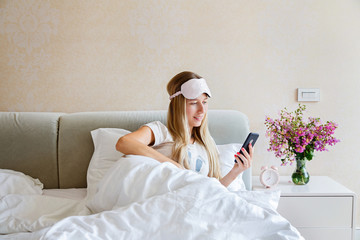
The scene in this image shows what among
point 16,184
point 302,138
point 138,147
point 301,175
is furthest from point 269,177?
point 16,184

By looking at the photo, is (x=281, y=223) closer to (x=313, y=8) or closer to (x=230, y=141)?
(x=230, y=141)

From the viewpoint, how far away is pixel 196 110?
5.34 ft

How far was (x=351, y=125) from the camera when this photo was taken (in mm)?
2113

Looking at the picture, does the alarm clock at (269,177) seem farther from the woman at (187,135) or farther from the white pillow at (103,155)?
the white pillow at (103,155)

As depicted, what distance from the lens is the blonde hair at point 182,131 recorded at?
1.59 m

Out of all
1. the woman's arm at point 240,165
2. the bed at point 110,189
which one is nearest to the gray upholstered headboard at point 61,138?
the bed at point 110,189

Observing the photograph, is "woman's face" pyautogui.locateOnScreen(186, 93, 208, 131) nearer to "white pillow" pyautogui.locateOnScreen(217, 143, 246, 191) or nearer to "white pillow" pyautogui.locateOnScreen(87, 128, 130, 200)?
"white pillow" pyautogui.locateOnScreen(217, 143, 246, 191)

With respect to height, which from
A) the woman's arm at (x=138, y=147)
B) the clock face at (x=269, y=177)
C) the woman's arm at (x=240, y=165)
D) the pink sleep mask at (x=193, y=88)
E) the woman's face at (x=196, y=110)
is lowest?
the clock face at (x=269, y=177)

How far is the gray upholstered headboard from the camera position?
1.82m

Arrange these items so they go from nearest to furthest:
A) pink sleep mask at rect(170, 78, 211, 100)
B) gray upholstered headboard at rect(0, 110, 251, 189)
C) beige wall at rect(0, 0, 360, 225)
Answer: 1. pink sleep mask at rect(170, 78, 211, 100)
2. gray upholstered headboard at rect(0, 110, 251, 189)
3. beige wall at rect(0, 0, 360, 225)

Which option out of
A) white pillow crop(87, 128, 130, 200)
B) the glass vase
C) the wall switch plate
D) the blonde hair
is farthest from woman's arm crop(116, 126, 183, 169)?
the wall switch plate

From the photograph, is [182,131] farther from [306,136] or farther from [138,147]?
[306,136]

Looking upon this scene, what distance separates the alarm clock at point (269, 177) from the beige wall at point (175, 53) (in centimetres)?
31

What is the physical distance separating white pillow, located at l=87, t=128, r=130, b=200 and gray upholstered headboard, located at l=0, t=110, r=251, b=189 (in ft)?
0.34
